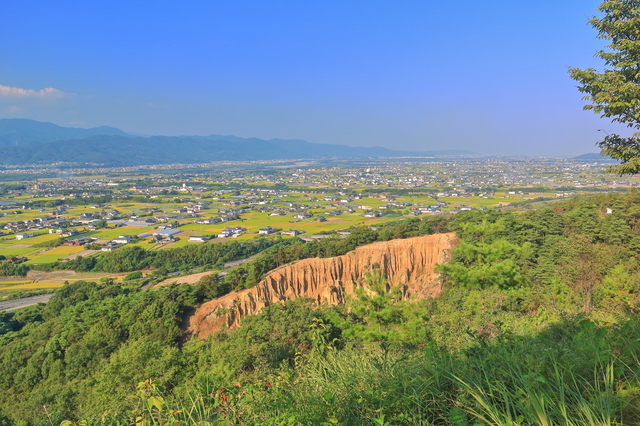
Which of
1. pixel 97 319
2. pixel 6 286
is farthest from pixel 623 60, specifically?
pixel 6 286

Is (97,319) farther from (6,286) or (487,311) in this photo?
(6,286)

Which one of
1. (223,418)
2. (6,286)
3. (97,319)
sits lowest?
(6,286)

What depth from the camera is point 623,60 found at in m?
9.13

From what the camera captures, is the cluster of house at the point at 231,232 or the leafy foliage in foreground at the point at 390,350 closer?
the leafy foliage in foreground at the point at 390,350

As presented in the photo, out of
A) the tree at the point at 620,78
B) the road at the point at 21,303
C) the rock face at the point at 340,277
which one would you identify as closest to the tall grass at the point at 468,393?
the tree at the point at 620,78

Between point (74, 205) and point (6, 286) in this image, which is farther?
point (74, 205)

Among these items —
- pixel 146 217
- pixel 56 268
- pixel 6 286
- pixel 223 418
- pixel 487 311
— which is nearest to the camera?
pixel 223 418

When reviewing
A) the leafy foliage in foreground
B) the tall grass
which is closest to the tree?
the leafy foliage in foreground

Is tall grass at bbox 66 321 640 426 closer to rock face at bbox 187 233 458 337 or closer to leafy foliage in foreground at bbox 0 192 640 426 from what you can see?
leafy foliage in foreground at bbox 0 192 640 426

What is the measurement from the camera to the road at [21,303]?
25094 millimetres

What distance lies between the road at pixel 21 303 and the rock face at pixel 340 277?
1643cm

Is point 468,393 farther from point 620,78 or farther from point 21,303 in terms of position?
point 21,303

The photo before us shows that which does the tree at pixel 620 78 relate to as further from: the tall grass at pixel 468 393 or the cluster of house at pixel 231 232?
the cluster of house at pixel 231 232

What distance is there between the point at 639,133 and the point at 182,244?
39147mm
